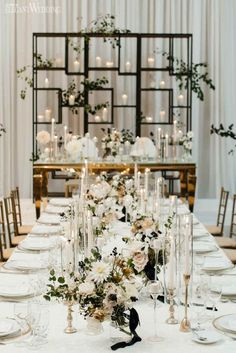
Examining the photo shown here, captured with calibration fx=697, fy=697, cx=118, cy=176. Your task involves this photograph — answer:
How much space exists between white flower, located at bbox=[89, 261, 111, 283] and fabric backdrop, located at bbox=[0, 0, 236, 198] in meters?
8.17

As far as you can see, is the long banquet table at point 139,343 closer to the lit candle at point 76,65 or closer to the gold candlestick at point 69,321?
the gold candlestick at point 69,321

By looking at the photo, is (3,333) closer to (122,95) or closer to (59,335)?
(59,335)

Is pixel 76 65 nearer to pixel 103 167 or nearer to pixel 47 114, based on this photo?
pixel 47 114

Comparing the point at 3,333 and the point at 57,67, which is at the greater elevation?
the point at 57,67

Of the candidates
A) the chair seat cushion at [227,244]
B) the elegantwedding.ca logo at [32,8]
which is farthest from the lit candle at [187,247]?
the elegantwedding.ca logo at [32,8]

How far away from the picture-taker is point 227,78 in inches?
412

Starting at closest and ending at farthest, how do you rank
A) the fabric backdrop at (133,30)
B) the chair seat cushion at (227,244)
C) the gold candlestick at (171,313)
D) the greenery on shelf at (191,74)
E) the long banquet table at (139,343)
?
1. the long banquet table at (139,343)
2. the gold candlestick at (171,313)
3. the chair seat cushion at (227,244)
4. the greenery on shelf at (191,74)
5. the fabric backdrop at (133,30)

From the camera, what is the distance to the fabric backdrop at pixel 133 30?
33.9 feet

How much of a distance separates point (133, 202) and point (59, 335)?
2.50m

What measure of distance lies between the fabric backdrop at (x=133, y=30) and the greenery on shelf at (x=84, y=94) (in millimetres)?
690

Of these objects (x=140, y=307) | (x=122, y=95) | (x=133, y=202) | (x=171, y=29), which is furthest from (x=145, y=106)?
(x=140, y=307)

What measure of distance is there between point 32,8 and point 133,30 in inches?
60.8

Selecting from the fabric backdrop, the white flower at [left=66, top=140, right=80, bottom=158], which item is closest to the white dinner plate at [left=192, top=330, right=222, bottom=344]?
the white flower at [left=66, top=140, right=80, bottom=158]

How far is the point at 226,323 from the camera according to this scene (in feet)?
8.04
